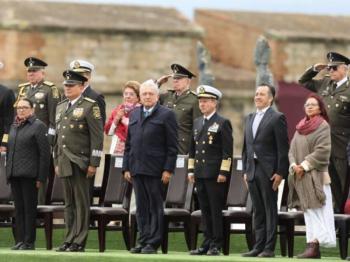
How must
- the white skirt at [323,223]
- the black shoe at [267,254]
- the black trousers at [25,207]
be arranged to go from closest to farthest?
1. the black shoe at [267,254]
2. the white skirt at [323,223]
3. the black trousers at [25,207]

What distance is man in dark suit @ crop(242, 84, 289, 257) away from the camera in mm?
20672

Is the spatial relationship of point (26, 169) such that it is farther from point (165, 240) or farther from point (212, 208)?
point (212, 208)

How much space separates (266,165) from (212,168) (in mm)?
736

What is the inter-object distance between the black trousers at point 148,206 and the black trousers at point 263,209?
3.13 feet

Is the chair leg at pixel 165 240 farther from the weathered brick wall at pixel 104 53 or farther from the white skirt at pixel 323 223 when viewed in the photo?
the weathered brick wall at pixel 104 53

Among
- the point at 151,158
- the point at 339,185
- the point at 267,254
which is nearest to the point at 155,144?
the point at 151,158

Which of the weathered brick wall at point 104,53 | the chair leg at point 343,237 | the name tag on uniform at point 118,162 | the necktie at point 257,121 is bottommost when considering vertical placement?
the chair leg at point 343,237

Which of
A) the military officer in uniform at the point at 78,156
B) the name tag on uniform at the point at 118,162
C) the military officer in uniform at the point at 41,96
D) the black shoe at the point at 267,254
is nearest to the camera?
the black shoe at the point at 267,254

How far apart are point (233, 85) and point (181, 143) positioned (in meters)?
23.8

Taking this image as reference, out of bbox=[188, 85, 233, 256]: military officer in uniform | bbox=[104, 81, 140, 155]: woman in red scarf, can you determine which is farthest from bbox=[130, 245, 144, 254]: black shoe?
bbox=[104, 81, 140, 155]: woman in red scarf

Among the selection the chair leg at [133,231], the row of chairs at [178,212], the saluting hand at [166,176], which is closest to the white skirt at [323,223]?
the row of chairs at [178,212]

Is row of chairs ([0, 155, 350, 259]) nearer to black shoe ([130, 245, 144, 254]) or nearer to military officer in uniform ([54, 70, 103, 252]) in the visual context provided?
military officer in uniform ([54, 70, 103, 252])

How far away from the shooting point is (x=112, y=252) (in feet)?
69.2

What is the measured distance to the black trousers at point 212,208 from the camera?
69.5 ft
